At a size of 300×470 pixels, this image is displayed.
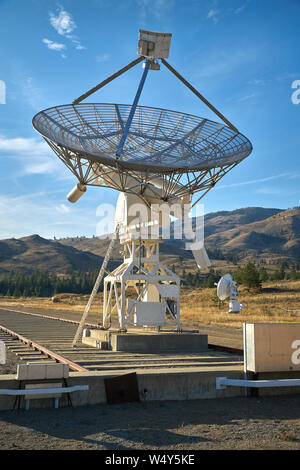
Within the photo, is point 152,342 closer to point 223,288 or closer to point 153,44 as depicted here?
point 153,44

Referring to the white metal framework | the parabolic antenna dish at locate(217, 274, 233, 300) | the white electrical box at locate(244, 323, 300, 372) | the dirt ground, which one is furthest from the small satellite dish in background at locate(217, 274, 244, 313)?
the dirt ground

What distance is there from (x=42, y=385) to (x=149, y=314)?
1177cm

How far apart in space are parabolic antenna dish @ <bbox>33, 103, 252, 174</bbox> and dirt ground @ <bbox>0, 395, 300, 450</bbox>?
11.2m

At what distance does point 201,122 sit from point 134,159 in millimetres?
4693

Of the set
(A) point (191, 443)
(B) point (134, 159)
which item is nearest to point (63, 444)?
(A) point (191, 443)

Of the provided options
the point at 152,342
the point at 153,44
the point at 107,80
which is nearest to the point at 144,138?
the point at 107,80

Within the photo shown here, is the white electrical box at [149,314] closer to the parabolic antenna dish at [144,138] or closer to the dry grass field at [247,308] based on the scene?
the parabolic antenna dish at [144,138]

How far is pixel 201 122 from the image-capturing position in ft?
72.0

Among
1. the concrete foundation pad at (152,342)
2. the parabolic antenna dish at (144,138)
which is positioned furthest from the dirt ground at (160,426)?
the parabolic antenna dish at (144,138)

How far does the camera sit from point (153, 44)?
67.5ft

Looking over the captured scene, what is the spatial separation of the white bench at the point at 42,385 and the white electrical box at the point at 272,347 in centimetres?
379

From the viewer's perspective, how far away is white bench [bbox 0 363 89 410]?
8.22 m

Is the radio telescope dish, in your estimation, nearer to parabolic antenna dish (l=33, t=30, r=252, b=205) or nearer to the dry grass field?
parabolic antenna dish (l=33, t=30, r=252, b=205)
